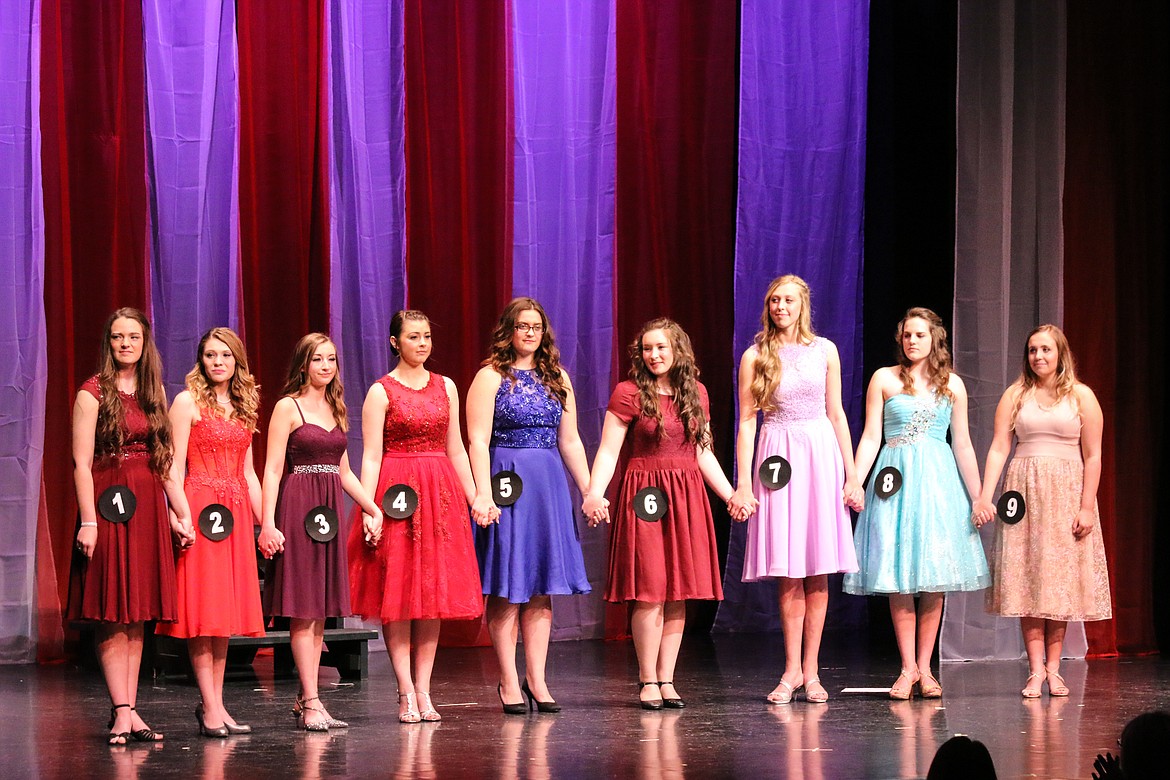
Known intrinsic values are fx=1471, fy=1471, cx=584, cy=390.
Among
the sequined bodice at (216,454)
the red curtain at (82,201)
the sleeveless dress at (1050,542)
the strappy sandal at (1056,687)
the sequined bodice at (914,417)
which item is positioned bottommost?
the strappy sandal at (1056,687)

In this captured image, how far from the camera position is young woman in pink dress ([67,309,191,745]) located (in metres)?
4.21

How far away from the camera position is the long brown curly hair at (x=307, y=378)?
4.59 metres

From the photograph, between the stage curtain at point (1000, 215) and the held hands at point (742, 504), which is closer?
the held hands at point (742, 504)

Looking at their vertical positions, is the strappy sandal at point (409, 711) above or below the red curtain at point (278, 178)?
below

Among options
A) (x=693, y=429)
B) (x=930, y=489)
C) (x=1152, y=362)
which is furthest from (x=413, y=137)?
(x=1152, y=362)

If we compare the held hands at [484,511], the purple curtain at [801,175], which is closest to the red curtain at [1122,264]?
the purple curtain at [801,175]

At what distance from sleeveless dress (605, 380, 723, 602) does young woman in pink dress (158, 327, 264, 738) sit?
120cm

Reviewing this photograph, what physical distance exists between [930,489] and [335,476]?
208 centimetres

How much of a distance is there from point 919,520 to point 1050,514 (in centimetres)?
52

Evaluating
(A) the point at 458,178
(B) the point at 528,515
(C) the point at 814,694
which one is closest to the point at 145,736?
(B) the point at 528,515

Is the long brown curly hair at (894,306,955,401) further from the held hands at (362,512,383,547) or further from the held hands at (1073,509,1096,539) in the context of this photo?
the held hands at (362,512,383,547)

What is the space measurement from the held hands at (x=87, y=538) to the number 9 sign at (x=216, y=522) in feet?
1.00

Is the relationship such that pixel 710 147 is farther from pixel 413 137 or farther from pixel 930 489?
pixel 930 489

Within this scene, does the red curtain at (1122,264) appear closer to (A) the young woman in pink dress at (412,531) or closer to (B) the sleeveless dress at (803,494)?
(B) the sleeveless dress at (803,494)
